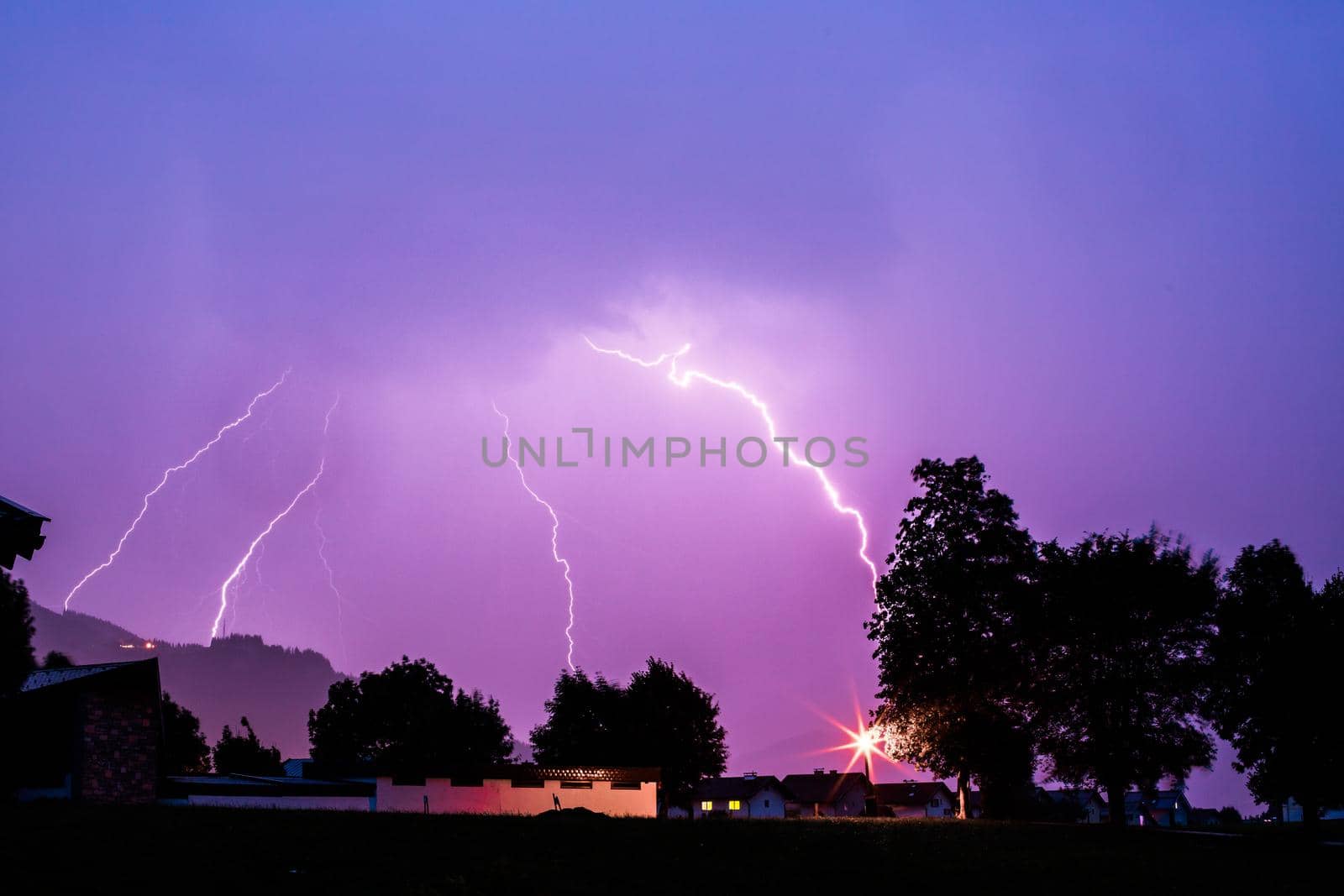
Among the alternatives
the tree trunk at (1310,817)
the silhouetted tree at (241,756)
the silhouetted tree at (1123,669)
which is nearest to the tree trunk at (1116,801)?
the silhouetted tree at (1123,669)

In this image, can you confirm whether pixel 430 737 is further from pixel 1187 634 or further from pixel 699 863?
pixel 699 863

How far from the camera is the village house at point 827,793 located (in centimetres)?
11556

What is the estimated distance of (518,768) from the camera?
46281mm

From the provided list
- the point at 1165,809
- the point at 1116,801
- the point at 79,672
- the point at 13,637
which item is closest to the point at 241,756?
the point at 79,672

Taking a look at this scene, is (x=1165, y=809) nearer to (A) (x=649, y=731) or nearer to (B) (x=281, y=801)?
(A) (x=649, y=731)

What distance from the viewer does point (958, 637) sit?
46.3 metres

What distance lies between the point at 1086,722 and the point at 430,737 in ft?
220

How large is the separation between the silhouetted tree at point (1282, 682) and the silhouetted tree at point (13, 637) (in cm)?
4153

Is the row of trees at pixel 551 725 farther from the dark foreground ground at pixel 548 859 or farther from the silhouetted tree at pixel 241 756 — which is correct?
the dark foreground ground at pixel 548 859

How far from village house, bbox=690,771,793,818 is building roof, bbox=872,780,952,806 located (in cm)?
1202

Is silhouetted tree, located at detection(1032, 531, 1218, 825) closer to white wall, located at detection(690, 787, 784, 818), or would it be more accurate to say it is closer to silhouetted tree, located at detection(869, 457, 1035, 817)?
silhouetted tree, located at detection(869, 457, 1035, 817)

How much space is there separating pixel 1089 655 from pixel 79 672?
38.5 metres

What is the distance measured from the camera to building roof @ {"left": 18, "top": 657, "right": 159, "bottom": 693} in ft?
112

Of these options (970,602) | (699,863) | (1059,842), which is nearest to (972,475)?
(970,602)
